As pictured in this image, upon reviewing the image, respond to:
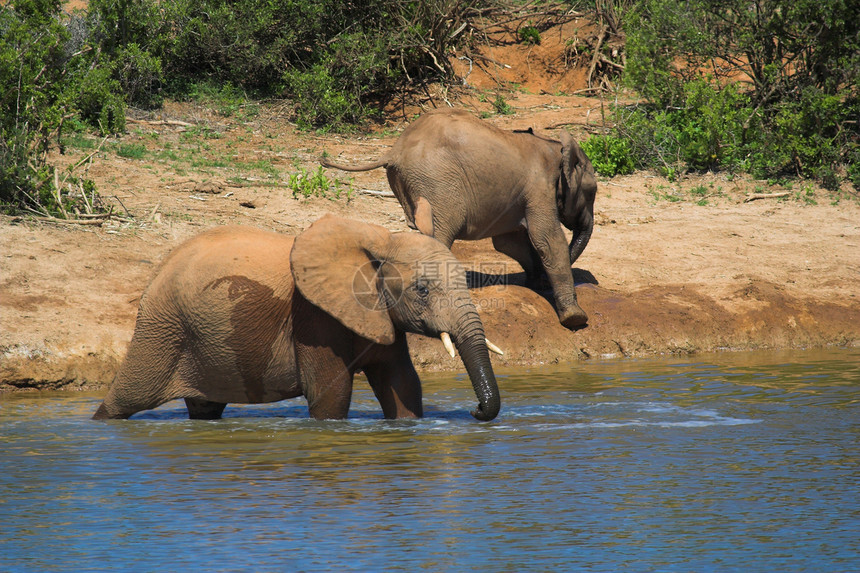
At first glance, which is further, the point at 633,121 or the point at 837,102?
the point at 633,121

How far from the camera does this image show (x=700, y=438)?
7.32m

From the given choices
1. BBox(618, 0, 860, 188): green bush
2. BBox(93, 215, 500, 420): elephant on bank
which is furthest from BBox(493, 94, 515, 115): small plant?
BBox(93, 215, 500, 420): elephant on bank

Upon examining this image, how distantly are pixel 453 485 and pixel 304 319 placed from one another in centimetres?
180

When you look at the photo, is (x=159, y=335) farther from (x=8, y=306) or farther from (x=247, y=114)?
(x=247, y=114)

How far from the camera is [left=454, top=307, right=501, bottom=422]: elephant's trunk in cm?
705

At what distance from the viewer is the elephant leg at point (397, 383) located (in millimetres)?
7555

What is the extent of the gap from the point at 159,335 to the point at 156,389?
15.6 inches

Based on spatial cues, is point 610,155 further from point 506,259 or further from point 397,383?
point 397,383

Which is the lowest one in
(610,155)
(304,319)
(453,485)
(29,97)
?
(610,155)

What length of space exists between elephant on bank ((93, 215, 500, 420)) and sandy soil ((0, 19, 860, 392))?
2.45 meters

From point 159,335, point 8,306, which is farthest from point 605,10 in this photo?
point 159,335

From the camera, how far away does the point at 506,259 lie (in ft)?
42.4

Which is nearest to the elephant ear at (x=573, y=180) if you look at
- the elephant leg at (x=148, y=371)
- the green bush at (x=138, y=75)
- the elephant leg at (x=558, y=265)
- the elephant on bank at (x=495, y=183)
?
the elephant on bank at (x=495, y=183)

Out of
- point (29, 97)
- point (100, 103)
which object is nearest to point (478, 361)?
point (29, 97)
